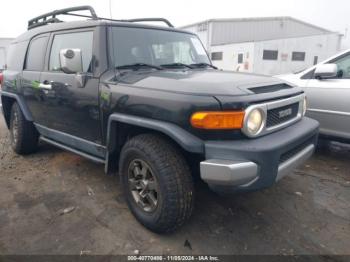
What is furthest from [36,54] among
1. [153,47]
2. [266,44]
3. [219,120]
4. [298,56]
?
[298,56]

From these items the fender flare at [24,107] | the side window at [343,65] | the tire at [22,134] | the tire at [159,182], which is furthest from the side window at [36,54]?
the side window at [343,65]

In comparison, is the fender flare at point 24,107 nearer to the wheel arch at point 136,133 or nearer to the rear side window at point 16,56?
the rear side window at point 16,56

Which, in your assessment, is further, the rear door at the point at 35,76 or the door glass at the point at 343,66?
the door glass at the point at 343,66

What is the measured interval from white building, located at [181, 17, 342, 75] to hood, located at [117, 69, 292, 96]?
17911 millimetres

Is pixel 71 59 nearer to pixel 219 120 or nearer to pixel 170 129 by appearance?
pixel 170 129

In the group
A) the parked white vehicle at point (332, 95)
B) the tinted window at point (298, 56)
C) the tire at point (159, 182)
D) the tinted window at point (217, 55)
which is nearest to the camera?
the tire at point (159, 182)

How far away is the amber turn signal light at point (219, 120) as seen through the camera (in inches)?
87.8

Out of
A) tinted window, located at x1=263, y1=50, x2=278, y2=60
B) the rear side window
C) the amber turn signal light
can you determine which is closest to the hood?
the amber turn signal light

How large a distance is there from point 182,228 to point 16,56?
12.1 feet

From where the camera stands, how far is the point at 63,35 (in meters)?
3.55

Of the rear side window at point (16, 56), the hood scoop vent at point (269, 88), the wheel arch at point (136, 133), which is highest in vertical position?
the rear side window at point (16, 56)

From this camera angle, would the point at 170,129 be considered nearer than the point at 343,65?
Yes

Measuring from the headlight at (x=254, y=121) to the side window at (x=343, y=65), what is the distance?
2530 millimetres

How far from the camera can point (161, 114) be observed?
2.41 metres
